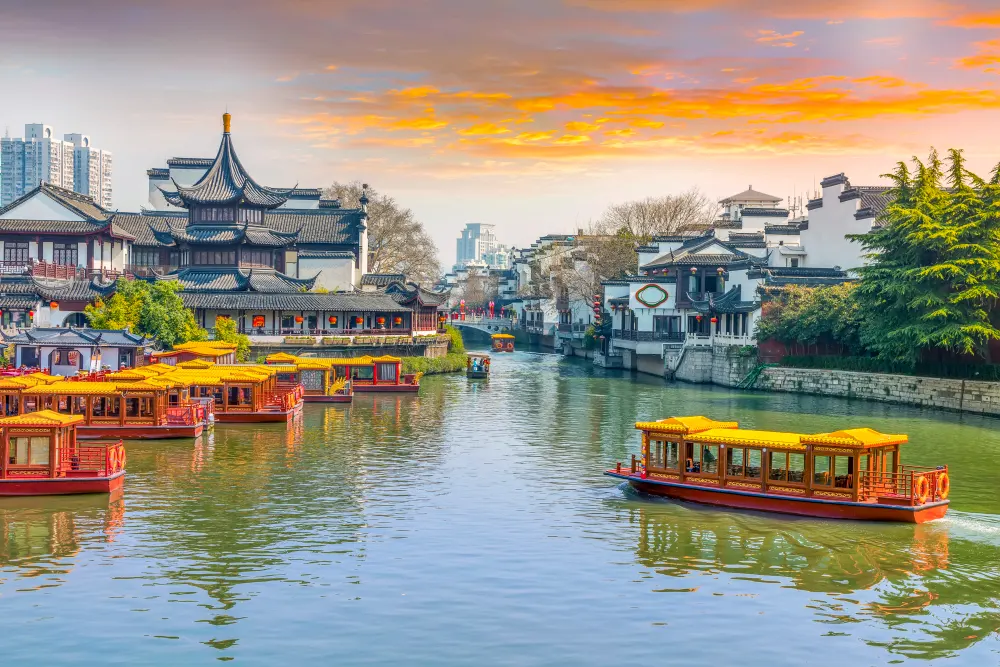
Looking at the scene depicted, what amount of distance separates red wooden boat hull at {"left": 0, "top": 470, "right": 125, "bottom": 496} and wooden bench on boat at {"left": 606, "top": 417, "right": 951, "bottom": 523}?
15.0 m

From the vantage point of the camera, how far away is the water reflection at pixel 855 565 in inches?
853

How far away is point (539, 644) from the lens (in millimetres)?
20250

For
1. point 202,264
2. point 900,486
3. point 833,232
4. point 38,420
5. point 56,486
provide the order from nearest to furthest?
point 900,486 → point 38,420 → point 56,486 → point 833,232 → point 202,264

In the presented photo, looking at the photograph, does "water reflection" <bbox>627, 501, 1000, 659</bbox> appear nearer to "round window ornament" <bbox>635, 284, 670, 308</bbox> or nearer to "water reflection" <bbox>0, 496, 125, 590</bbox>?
"water reflection" <bbox>0, 496, 125, 590</bbox>

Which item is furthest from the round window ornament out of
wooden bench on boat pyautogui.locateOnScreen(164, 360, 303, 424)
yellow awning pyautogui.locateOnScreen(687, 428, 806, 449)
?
yellow awning pyautogui.locateOnScreen(687, 428, 806, 449)

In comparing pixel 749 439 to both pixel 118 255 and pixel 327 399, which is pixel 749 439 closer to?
pixel 327 399

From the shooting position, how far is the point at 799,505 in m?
30.2

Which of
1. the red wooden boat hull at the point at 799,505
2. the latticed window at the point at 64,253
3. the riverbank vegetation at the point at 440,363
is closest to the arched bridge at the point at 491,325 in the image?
the riverbank vegetation at the point at 440,363

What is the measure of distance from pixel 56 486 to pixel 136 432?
462 inches

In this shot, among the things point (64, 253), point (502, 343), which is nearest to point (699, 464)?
point (64, 253)

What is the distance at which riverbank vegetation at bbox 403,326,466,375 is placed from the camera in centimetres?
7938

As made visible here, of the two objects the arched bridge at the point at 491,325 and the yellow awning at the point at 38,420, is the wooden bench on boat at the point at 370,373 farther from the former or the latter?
the arched bridge at the point at 491,325

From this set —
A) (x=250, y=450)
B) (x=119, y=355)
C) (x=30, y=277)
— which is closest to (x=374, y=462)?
(x=250, y=450)

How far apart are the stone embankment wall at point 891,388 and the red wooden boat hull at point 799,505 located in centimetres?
2765
